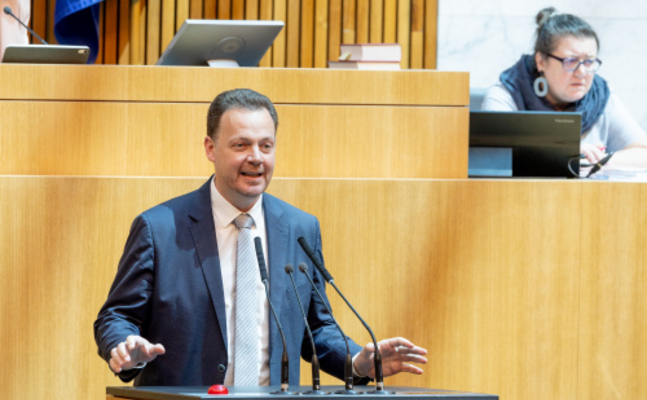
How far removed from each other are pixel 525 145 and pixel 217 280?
1.73 meters

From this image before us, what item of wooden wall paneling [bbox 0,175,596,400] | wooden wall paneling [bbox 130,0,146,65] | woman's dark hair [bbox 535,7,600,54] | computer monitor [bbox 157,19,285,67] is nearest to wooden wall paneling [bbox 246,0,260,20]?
wooden wall paneling [bbox 130,0,146,65]

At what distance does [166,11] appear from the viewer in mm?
5961

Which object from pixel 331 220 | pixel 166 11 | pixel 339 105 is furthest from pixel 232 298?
pixel 166 11

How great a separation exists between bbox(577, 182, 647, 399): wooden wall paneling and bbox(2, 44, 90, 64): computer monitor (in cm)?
189

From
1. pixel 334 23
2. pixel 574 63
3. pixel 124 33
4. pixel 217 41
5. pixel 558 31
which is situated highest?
pixel 334 23

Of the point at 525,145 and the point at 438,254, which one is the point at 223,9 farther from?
the point at 438,254

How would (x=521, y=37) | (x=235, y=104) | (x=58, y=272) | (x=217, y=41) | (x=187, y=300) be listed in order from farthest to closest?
(x=521, y=37) < (x=217, y=41) < (x=58, y=272) < (x=235, y=104) < (x=187, y=300)

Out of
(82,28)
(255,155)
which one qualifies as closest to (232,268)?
(255,155)

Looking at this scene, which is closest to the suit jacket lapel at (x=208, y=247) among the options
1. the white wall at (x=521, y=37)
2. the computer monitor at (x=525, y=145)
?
the computer monitor at (x=525, y=145)

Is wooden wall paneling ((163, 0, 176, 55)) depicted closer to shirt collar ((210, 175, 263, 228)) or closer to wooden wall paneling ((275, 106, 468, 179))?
wooden wall paneling ((275, 106, 468, 179))

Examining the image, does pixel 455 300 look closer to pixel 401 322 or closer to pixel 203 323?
pixel 401 322

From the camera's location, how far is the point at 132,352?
7.52 ft

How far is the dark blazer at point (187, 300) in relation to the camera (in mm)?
2605

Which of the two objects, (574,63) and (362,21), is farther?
(362,21)
